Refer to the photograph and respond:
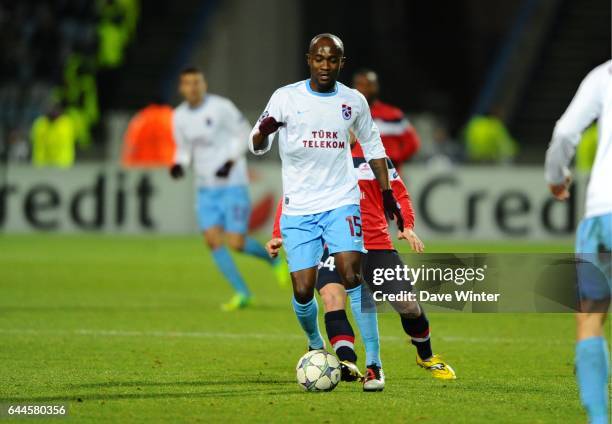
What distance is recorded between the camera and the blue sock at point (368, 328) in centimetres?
857

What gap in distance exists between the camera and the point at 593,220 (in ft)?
20.6

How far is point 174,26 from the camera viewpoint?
1299 inches

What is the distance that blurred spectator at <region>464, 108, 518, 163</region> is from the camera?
27.6 meters

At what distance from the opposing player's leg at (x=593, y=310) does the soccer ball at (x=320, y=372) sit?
2.35 m

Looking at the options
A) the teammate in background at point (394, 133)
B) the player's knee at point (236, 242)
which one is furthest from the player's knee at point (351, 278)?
the player's knee at point (236, 242)

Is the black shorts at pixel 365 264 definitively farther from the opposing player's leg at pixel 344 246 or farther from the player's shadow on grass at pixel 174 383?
the player's shadow on grass at pixel 174 383

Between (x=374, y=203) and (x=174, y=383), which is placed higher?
(x=374, y=203)

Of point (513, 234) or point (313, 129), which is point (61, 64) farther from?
point (313, 129)

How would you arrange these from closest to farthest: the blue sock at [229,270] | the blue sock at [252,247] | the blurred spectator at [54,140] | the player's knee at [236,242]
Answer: the blue sock at [229,270] < the player's knee at [236,242] < the blue sock at [252,247] < the blurred spectator at [54,140]

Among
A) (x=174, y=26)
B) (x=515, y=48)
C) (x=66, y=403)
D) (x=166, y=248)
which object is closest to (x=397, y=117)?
(x=66, y=403)

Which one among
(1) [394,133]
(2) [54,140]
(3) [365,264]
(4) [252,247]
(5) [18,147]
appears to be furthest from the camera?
(5) [18,147]

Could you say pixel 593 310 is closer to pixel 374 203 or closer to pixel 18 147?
pixel 374 203

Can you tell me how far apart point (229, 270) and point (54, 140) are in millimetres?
12107

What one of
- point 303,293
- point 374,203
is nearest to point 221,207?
point 374,203
